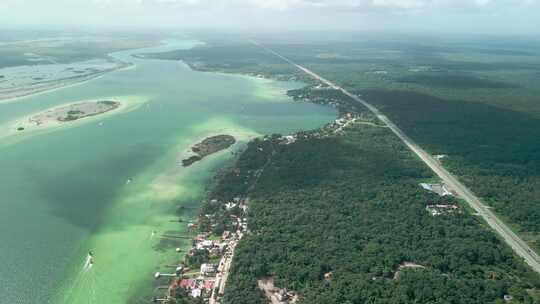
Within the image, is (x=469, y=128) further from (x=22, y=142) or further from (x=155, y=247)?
(x=22, y=142)

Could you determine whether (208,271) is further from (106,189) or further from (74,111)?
(74,111)

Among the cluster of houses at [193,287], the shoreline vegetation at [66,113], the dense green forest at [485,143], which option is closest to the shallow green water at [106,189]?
the cluster of houses at [193,287]

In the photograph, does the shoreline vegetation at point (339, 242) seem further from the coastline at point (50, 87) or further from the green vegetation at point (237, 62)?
the green vegetation at point (237, 62)

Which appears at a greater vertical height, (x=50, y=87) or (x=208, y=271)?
(x=50, y=87)

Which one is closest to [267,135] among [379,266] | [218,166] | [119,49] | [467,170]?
[218,166]

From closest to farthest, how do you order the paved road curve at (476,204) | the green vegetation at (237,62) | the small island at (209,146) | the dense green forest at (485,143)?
the paved road curve at (476,204) → the dense green forest at (485,143) → the small island at (209,146) → the green vegetation at (237,62)

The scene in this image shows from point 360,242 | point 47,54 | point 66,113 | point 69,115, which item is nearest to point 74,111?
point 66,113
